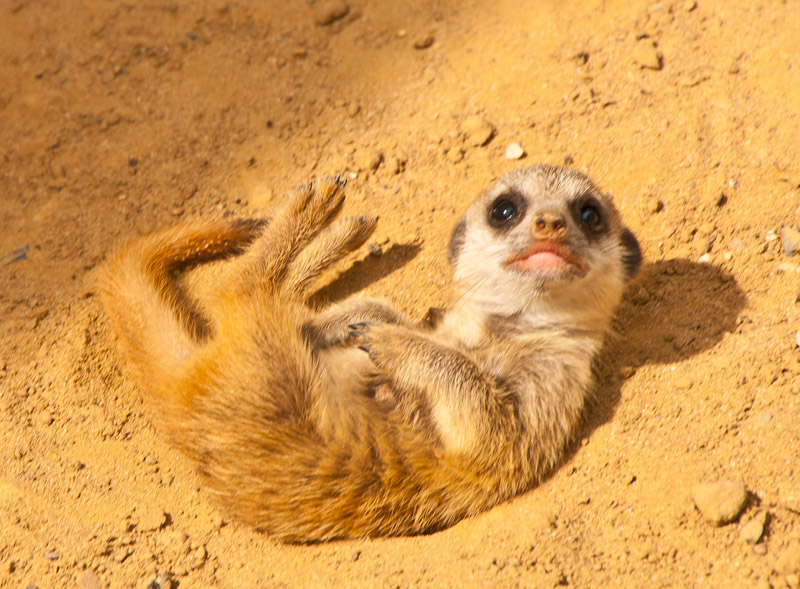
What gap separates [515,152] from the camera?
10.4 ft

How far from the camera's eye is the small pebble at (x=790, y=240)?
2568mm

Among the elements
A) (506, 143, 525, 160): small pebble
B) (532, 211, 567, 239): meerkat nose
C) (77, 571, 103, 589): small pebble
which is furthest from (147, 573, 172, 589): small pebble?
(506, 143, 525, 160): small pebble

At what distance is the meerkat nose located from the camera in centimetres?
214

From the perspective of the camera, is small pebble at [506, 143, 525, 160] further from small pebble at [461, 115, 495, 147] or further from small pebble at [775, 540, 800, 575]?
small pebble at [775, 540, 800, 575]

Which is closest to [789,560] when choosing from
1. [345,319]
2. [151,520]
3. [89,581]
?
[345,319]

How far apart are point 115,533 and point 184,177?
5.21 ft

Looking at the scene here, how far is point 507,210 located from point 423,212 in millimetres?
722

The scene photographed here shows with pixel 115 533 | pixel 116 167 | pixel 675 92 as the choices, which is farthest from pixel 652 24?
pixel 115 533

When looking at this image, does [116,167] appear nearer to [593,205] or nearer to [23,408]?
[23,408]

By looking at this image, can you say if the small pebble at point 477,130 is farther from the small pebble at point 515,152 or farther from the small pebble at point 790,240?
the small pebble at point 790,240

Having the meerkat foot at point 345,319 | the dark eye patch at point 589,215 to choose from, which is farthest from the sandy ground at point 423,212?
the dark eye patch at point 589,215

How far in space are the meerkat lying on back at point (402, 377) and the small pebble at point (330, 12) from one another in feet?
5.00

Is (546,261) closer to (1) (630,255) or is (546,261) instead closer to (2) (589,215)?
(2) (589,215)

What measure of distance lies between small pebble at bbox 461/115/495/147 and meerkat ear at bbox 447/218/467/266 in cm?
62
